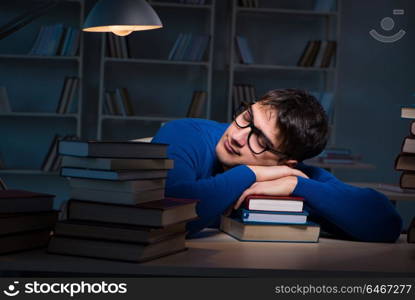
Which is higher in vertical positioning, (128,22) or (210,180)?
(128,22)

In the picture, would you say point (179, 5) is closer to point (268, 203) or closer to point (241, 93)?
point (241, 93)

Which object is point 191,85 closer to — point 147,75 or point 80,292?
point 147,75

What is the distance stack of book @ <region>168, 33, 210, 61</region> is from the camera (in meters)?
5.40

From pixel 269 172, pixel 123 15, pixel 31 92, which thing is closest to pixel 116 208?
pixel 269 172

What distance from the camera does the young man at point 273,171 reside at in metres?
1.57

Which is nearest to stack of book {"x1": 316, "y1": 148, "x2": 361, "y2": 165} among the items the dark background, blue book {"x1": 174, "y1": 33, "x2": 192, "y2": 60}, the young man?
the dark background

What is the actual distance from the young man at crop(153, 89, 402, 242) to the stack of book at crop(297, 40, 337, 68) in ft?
12.7

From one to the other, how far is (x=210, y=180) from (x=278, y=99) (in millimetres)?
289

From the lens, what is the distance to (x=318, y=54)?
5590 millimetres

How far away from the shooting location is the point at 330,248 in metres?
1.44

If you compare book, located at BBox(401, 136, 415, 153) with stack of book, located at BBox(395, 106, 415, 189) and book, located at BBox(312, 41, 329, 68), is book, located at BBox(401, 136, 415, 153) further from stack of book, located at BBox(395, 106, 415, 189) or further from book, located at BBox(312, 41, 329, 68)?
book, located at BBox(312, 41, 329, 68)

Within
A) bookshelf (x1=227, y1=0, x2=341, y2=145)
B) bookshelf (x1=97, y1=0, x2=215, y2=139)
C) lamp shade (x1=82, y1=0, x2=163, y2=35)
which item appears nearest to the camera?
lamp shade (x1=82, y1=0, x2=163, y2=35)

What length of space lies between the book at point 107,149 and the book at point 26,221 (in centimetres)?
12

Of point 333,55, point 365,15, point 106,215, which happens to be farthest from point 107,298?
point 365,15
